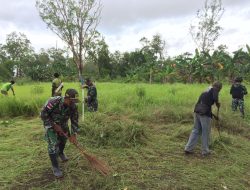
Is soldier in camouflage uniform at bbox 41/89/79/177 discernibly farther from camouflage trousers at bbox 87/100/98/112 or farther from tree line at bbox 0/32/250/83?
tree line at bbox 0/32/250/83

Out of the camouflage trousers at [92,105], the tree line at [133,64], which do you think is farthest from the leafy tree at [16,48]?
the camouflage trousers at [92,105]

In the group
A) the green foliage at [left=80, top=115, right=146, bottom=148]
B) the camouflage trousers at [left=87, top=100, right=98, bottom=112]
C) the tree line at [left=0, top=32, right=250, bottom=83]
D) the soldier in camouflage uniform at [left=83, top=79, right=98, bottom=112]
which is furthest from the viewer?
the tree line at [left=0, top=32, right=250, bottom=83]

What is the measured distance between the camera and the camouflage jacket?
427cm

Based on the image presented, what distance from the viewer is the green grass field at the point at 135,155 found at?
4375 millimetres

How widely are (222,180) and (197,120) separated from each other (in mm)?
1416

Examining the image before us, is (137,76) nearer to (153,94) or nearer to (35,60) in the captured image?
(153,94)

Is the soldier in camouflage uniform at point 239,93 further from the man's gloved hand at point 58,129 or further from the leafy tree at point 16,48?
the leafy tree at point 16,48

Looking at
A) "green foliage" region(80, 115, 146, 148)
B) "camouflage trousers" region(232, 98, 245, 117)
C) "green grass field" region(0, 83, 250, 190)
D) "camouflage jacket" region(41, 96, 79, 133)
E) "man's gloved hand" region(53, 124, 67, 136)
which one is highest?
"camouflage jacket" region(41, 96, 79, 133)

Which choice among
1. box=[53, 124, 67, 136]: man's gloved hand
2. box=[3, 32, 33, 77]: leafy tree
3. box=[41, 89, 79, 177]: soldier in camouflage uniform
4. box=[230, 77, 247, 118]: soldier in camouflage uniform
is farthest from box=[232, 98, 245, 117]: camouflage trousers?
box=[3, 32, 33, 77]: leafy tree

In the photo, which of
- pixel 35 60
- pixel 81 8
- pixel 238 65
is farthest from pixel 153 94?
pixel 35 60

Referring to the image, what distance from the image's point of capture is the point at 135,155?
5.45 m

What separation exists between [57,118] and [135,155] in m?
1.71

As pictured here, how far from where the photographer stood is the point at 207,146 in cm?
572

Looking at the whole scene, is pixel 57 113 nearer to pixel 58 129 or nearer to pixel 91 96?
pixel 58 129
